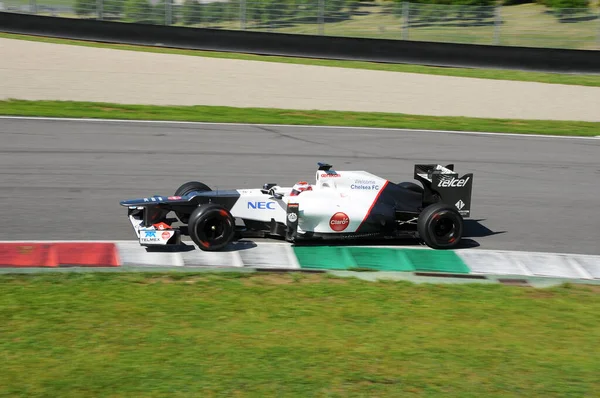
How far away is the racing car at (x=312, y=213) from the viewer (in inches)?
363

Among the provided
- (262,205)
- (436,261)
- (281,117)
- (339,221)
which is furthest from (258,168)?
(281,117)

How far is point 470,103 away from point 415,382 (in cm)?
1655

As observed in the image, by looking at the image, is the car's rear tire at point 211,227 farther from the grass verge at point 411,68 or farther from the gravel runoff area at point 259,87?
the grass verge at point 411,68

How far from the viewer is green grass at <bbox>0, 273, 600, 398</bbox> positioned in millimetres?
6051

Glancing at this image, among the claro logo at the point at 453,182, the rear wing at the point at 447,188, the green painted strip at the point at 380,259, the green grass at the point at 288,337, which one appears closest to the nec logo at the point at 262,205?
the green painted strip at the point at 380,259

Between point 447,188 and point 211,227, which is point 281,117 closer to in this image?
point 447,188

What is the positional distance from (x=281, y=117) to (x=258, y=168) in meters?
4.93

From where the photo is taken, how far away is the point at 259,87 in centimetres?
2234

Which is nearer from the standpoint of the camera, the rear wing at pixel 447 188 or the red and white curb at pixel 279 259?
the red and white curb at pixel 279 259

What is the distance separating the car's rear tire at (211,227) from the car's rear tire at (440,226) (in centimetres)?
226

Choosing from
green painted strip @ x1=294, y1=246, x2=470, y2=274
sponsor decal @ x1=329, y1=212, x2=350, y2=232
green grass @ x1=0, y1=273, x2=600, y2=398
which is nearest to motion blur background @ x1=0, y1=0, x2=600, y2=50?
green painted strip @ x1=294, y1=246, x2=470, y2=274

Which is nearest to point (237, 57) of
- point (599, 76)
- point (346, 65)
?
point (346, 65)

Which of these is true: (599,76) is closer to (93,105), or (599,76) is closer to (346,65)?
(346,65)

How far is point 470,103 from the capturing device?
21.8m
